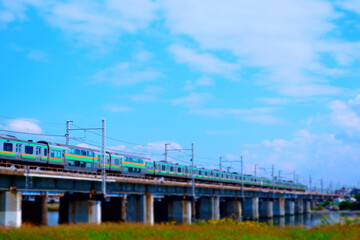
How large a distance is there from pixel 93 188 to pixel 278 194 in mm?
86190

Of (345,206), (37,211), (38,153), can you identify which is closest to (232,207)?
(37,211)

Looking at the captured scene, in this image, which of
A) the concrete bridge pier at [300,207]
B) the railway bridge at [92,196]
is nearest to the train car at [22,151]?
the railway bridge at [92,196]

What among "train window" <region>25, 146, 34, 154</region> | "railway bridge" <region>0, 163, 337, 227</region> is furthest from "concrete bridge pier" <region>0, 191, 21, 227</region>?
"train window" <region>25, 146, 34, 154</region>

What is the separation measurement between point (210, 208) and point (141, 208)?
29.7m

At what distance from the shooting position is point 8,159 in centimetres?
4541

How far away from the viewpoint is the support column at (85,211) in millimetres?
50875

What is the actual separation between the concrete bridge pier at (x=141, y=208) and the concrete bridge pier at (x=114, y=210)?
19.5 feet

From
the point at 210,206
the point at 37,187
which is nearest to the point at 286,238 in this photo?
the point at 37,187

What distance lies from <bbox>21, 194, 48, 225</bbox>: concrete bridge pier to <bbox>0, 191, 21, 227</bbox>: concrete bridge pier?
18.1m

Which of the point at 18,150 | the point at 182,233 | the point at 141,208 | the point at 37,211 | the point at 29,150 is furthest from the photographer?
the point at 141,208

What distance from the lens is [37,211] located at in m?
61.2

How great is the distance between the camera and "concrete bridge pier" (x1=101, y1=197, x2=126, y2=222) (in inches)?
2817

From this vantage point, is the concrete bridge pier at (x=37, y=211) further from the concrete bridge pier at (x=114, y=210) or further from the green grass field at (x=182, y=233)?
the green grass field at (x=182, y=233)

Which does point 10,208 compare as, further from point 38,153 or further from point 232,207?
point 232,207
